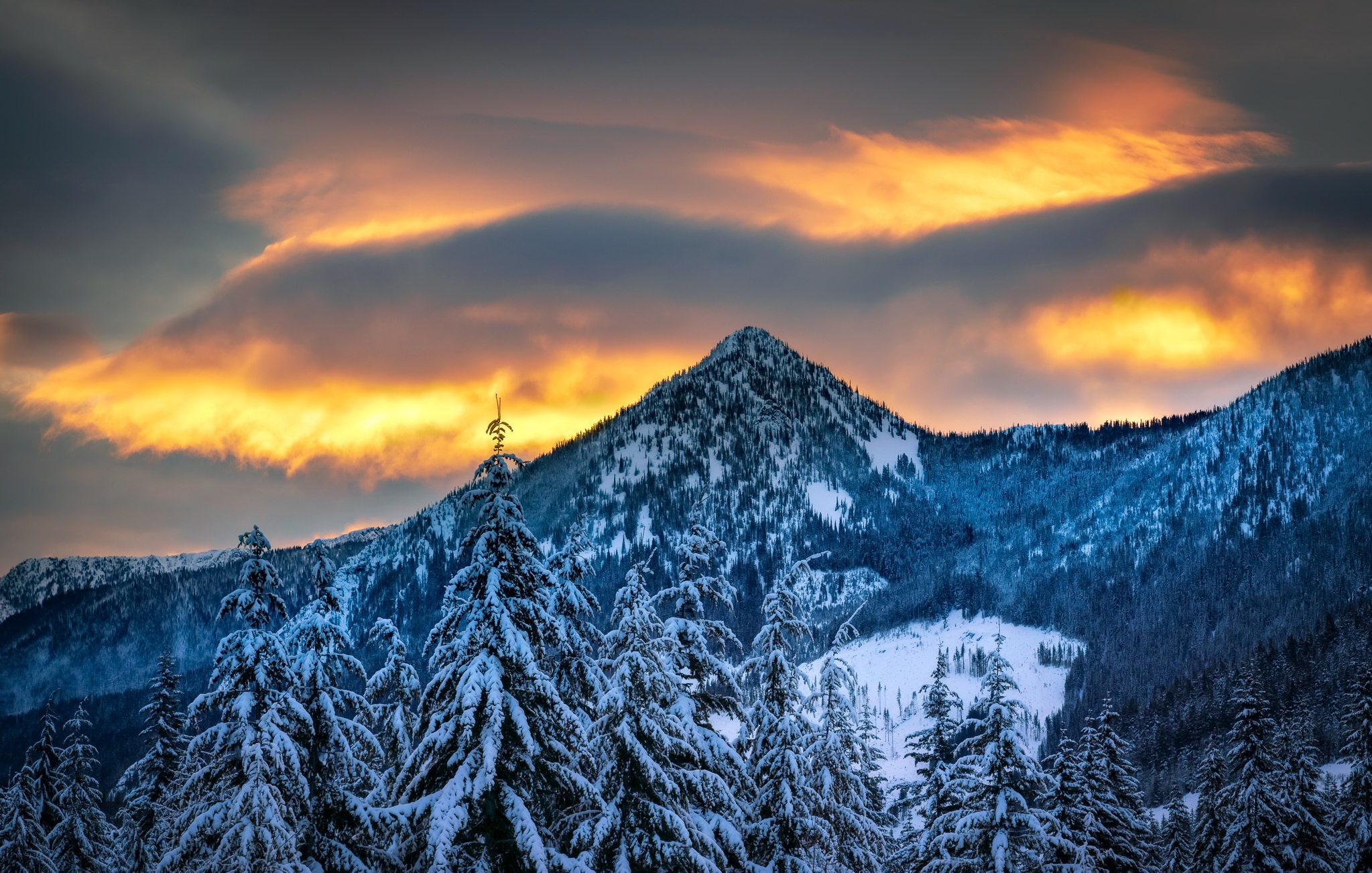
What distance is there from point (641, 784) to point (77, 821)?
27704 mm

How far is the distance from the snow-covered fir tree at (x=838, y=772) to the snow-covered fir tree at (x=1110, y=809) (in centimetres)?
1365

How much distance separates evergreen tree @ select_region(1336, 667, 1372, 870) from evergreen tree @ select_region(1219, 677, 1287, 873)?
2.74 m

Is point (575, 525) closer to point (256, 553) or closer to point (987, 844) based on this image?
point (256, 553)

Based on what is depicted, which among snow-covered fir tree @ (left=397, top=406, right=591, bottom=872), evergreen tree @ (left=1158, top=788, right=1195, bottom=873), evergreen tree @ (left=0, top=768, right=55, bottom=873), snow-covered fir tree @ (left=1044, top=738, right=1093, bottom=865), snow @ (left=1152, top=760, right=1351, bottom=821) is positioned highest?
snow-covered fir tree @ (left=397, top=406, right=591, bottom=872)

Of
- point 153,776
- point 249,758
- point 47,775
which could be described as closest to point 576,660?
point 249,758

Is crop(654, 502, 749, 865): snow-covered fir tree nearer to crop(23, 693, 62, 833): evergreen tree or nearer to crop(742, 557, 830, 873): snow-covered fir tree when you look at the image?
crop(742, 557, 830, 873): snow-covered fir tree

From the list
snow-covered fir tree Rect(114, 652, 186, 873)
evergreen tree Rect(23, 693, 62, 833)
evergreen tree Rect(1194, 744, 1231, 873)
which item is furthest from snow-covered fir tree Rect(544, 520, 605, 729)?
evergreen tree Rect(1194, 744, 1231, 873)

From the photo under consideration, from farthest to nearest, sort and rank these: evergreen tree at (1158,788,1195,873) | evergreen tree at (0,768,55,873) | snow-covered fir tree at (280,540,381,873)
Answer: evergreen tree at (1158,788,1195,873)
evergreen tree at (0,768,55,873)
snow-covered fir tree at (280,540,381,873)

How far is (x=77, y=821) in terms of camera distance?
38344 millimetres

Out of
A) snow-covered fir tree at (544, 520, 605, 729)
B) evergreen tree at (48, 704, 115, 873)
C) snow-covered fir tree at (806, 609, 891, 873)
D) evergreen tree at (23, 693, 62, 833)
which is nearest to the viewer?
snow-covered fir tree at (544, 520, 605, 729)

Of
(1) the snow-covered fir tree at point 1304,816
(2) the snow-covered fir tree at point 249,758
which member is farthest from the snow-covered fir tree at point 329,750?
(1) the snow-covered fir tree at point 1304,816

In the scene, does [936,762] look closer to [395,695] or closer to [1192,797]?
[395,695]

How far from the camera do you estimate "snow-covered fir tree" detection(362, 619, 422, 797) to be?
28109 mm

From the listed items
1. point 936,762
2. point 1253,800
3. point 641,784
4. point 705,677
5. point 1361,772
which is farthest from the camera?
point 1253,800
